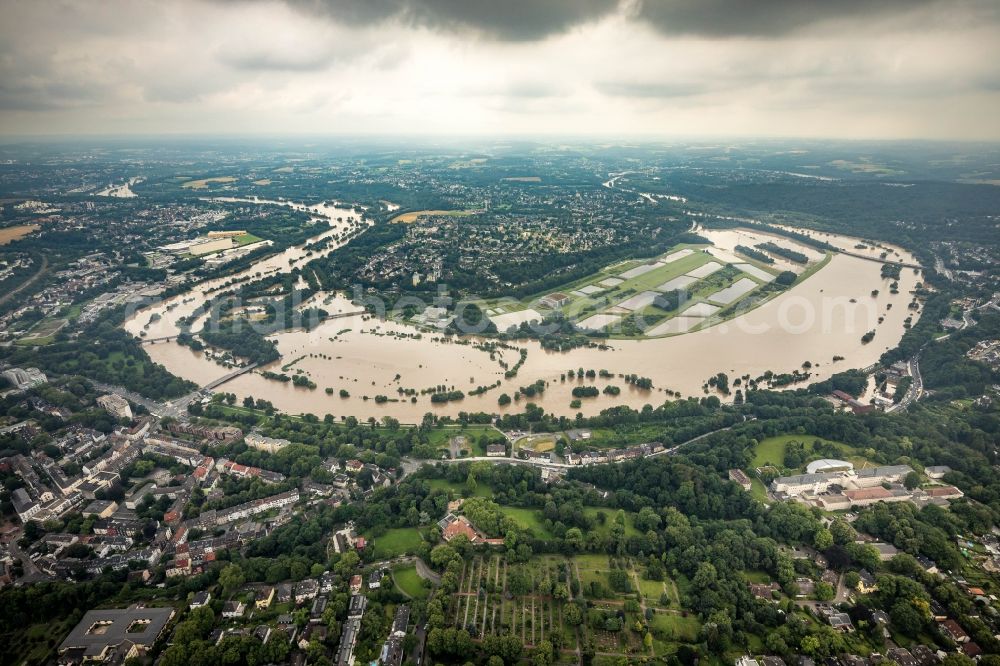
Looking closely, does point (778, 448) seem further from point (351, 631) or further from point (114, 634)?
point (114, 634)

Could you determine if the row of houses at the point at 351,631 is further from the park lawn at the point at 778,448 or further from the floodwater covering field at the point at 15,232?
the floodwater covering field at the point at 15,232

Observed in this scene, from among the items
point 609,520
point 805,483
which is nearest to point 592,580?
point 609,520

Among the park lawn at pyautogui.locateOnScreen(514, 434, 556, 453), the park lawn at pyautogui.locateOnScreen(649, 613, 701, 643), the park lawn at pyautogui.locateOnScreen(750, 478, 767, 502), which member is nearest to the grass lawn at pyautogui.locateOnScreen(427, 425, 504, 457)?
the park lawn at pyautogui.locateOnScreen(514, 434, 556, 453)

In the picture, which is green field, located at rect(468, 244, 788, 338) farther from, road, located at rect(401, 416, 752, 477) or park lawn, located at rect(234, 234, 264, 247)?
park lawn, located at rect(234, 234, 264, 247)

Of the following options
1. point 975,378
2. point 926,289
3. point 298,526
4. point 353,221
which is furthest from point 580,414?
point 353,221

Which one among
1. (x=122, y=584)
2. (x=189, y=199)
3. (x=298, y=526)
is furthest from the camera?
(x=189, y=199)

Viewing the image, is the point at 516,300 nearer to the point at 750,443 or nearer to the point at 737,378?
the point at 737,378
